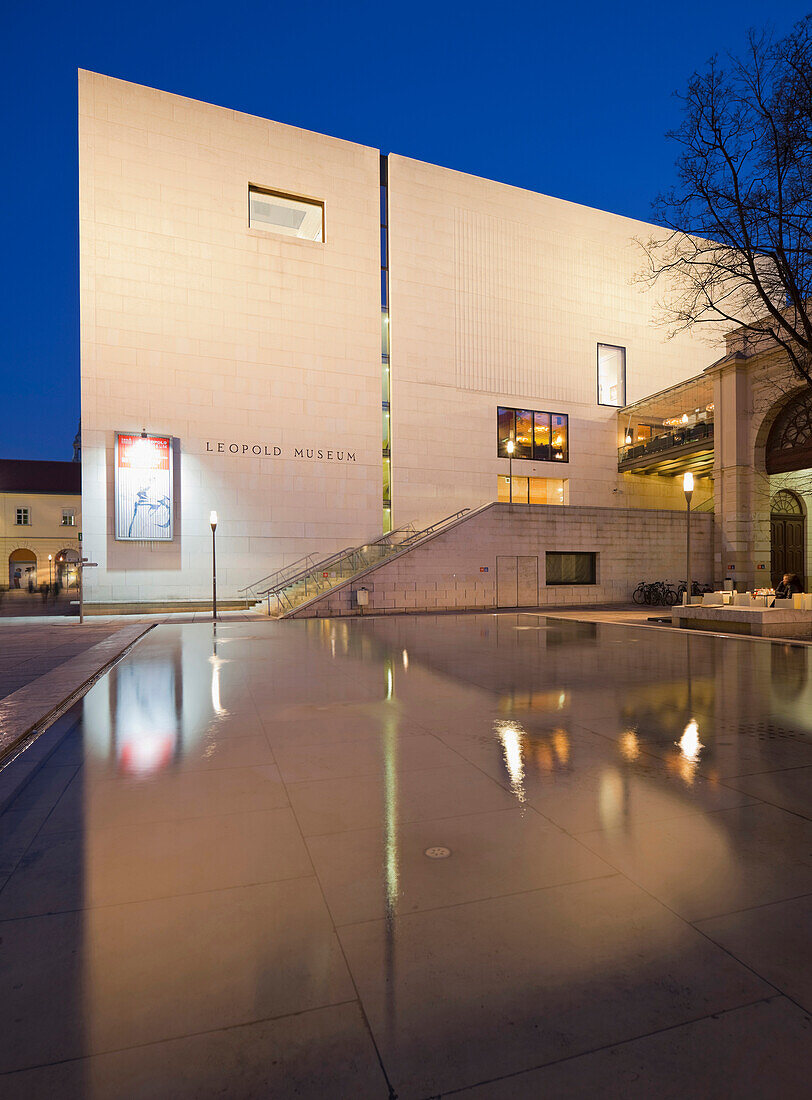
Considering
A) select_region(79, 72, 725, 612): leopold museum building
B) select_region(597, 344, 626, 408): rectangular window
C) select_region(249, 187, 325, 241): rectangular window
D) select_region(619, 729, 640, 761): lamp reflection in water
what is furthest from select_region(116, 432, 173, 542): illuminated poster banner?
select_region(597, 344, 626, 408): rectangular window

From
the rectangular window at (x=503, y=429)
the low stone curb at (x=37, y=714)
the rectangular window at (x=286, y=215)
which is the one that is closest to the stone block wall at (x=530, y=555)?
the rectangular window at (x=503, y=429)

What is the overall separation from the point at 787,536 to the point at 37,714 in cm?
3523

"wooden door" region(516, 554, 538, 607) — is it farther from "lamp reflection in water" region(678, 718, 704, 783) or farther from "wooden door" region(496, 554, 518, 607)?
"lamp reflection in water" region(678, 718, 704, 783)

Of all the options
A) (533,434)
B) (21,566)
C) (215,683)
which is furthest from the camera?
(21,566)

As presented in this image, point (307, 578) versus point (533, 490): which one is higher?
point (533, 490)

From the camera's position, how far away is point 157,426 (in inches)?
1069

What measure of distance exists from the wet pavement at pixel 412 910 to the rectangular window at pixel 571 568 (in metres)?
23.3

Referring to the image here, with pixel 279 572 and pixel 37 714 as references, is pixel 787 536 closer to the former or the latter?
pixel 279 572

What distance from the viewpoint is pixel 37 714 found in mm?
6961

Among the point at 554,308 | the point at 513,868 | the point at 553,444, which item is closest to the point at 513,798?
the point at 513,868

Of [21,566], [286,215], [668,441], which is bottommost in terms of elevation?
[21,566]

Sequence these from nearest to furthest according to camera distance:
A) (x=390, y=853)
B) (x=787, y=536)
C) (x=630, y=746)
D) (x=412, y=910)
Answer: (x=412, y=910)
(x=390, y=853)
(x=630, y=746)
(x=787, y=536)

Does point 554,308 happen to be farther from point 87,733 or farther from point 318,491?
point 87,733

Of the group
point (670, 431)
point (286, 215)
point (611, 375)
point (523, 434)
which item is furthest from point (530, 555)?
point (286, 215)
